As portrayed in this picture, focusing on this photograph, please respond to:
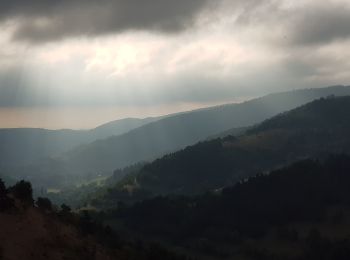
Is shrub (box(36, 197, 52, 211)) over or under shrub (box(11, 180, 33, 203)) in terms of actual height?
under

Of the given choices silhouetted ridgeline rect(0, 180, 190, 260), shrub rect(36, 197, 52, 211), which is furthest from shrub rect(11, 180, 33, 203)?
shrub rect(36, 197, 52, 211)

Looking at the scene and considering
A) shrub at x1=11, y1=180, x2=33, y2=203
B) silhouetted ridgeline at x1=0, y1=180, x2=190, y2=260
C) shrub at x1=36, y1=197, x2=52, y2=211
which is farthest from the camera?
shrub at x1=36, y1=197, x2=52, y2=211

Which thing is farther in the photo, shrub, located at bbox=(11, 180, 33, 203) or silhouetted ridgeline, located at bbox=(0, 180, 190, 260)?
shrub, located at bbox=(11, 180, 33, 203)

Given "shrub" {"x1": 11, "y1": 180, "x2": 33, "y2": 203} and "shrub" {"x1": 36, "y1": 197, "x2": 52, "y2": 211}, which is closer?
"shrub" {"x1": 11, "y1": 180, "x2": 33, "y2": 203}

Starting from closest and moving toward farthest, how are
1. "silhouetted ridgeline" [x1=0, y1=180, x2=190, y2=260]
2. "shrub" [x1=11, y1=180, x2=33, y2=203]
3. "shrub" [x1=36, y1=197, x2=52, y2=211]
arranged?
"silhouetted ridgeline" [x1=0, y1=180, x2=190, y2=260], "shrub" [x1=11, y1=180, x2=33, y2=203], "shrub" [x1=36, y1=197, x2=52, y2=211]

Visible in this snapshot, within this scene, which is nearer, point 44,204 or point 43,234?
point 43,234

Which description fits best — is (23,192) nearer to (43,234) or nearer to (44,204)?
(44,204)

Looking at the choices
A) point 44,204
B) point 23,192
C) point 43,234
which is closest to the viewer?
point 43,234

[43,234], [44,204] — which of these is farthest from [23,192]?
[43,234]

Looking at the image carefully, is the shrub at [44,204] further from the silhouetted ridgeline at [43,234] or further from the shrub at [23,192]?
the shrub at [23,192]

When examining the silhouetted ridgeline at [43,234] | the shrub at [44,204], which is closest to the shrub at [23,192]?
the silhouetted ridgeline at [43,234]

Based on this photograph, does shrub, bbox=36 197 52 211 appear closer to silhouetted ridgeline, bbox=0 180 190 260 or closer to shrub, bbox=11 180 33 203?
silhouetted ridgeline, bbox=0 180 190 260

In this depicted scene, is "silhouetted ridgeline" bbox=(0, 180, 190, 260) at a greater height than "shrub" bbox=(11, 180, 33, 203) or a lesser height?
lesser

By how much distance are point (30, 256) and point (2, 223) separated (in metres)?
9.35
